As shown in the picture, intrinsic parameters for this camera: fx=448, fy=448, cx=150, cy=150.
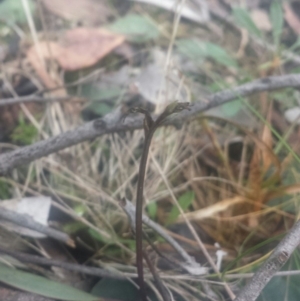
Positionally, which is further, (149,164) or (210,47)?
(210,47)

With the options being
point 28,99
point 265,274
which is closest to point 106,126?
point 28,99

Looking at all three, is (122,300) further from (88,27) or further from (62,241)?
(88,27)

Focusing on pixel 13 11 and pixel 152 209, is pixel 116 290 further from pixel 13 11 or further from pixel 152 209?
pixel 13 11

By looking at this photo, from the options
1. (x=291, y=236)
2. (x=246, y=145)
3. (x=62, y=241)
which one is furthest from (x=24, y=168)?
(x=291, y=236)

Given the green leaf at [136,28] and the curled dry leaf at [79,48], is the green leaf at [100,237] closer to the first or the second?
the curled dry leaf at [79,48]

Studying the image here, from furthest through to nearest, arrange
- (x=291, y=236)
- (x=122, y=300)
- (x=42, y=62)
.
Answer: (x=42, y=62) < (x=122, y=300) < (x=291, y=236)

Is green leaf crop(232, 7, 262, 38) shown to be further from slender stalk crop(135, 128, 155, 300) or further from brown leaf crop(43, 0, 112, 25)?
slender stalk crop(135, 128, 155, 300)
